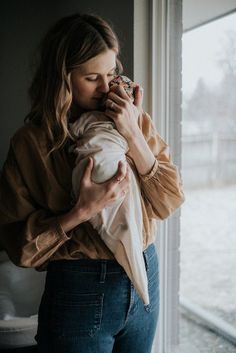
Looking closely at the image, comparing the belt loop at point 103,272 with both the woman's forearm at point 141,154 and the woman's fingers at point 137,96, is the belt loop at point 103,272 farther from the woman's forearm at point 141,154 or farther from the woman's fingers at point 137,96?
the woman's fingers at point 137,96

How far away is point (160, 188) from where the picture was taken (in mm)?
952

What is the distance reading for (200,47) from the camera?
1.78 meters

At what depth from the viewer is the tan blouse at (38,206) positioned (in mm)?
872

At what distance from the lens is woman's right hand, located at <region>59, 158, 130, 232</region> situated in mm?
839

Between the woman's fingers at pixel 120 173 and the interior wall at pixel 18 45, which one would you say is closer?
the woman's fingers at pixel 120 173

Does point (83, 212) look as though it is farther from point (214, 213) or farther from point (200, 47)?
point (214, 213)

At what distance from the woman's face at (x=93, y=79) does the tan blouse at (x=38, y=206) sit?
131 millimetres

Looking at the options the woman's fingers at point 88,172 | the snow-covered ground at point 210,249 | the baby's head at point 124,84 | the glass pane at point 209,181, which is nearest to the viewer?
the woman's fingers at point 88,172

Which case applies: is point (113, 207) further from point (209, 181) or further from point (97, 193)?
point (209, 181)

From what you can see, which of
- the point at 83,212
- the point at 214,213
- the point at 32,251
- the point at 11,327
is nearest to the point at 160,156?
the point at 83,212

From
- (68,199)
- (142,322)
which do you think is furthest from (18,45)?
(142,322)

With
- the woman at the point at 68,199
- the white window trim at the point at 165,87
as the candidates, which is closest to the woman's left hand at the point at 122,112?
the woman at the point at 68,199

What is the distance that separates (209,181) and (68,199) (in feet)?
4.25

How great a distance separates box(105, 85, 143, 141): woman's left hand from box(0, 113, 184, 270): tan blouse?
12 cm
